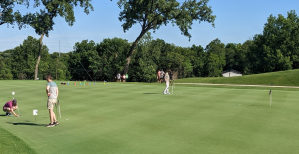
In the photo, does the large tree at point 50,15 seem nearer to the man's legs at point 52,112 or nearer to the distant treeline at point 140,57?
the distant treeline at point 140,57

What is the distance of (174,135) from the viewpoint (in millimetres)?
9664

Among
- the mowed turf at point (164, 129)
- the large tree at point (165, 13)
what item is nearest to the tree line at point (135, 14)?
the large tree at point (165, 13)

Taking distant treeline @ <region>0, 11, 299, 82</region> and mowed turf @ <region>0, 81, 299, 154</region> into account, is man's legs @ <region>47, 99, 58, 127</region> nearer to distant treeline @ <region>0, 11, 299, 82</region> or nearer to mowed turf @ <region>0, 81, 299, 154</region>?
mowed turf @ <region>0, 81, 299, 154</region>

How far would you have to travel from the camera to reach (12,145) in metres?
8.53

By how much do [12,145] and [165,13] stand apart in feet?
144

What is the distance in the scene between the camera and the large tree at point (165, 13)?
158ft

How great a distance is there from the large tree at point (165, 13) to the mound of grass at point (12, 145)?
4070 cm

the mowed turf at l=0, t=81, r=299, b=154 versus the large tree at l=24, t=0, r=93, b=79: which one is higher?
the large tree at l=24, t=0, r=93, b=79

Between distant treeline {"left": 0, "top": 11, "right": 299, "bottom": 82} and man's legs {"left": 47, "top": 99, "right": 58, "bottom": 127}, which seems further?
distant treeline {"left": 0, "top": 11, "right": 299, "bottom": 82}

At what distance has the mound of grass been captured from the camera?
8016 mm

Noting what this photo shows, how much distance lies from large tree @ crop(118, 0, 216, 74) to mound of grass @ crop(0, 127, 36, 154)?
40.7m

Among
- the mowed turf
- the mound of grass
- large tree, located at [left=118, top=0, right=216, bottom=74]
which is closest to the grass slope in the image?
large tree, located at [left=118, top=0, right=216, bottom=74]

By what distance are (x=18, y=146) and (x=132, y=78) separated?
50121mm

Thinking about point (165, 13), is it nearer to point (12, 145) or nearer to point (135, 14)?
point (135, 14)
